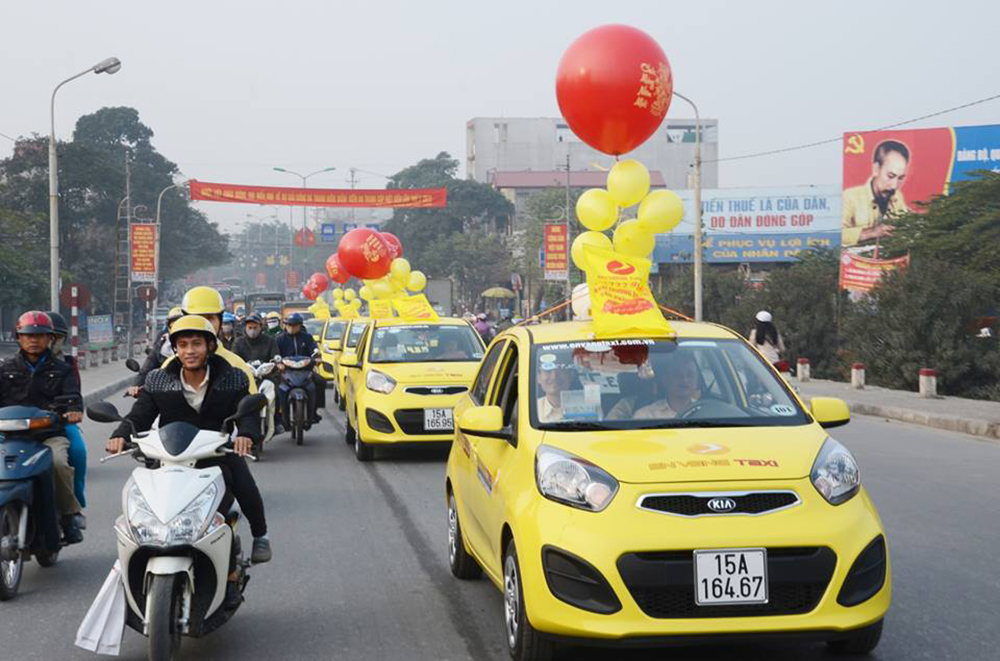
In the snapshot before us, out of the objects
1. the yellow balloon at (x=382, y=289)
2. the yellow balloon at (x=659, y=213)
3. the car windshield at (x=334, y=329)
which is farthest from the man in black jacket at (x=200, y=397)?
the car windshield at (x=334, y=329)

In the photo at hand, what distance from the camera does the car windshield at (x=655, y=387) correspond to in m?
→ 5.57

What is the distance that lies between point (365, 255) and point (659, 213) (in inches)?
586

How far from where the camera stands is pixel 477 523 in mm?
6164

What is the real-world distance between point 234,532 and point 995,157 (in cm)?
4335

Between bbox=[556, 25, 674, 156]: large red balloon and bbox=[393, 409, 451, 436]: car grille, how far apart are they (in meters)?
3.30

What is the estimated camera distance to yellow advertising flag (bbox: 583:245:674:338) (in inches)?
248

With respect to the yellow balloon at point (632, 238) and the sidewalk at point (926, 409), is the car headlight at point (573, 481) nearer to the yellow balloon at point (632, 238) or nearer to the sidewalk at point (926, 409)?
the yellow balloon at point (632, 238)

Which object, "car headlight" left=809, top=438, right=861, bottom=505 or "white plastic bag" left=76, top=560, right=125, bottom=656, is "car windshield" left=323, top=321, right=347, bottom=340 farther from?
"car headlight" left=809, top=438, right=861, bottom=505

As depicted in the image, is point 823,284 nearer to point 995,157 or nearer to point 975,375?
point 975,375

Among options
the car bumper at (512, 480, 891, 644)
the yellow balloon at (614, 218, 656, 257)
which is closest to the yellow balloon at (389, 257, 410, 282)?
the yellow balloon at (614, 218, 656, 257)

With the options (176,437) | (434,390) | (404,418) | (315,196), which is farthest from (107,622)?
(315,196)

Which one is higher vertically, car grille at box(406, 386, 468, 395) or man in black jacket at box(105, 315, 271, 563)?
man in black jacket at box(105, 315, 271, 563)

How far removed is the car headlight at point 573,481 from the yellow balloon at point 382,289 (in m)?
20.3

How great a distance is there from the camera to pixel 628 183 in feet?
38.0
